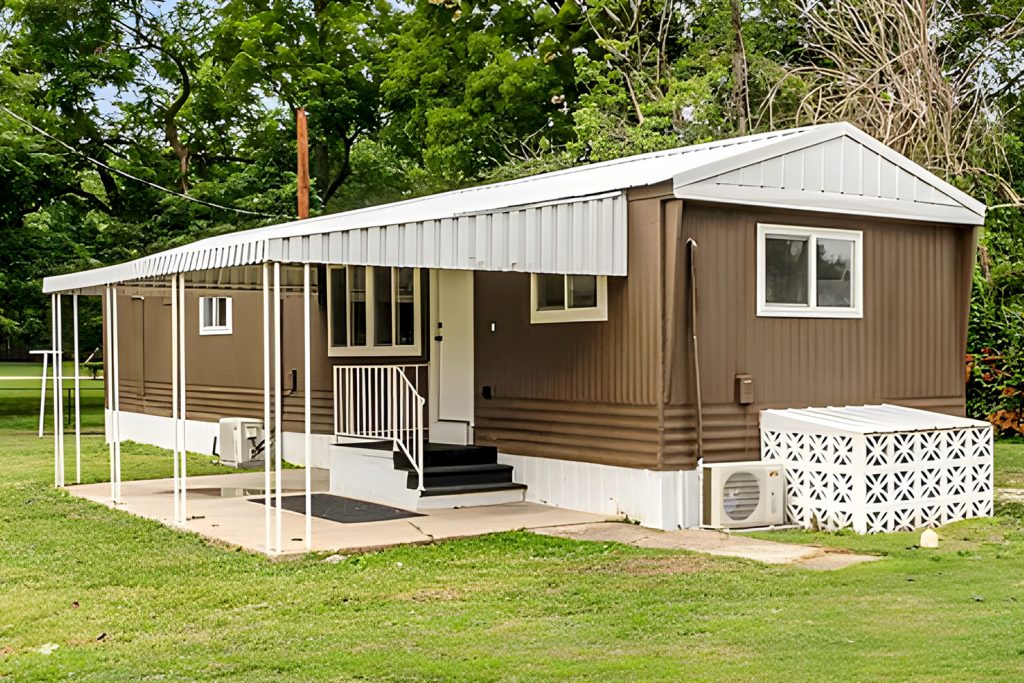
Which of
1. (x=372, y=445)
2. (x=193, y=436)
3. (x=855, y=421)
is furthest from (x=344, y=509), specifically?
(x=193, y=436)

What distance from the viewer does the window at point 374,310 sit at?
1286cm

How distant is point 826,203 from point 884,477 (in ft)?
7.81

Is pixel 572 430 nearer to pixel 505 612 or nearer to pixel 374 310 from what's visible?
pixel 374 310

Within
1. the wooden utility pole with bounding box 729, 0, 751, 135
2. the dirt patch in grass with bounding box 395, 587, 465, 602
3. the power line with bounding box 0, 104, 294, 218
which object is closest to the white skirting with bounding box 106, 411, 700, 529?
the dirt patch in grass with bounding box 395, 587, 465, 602

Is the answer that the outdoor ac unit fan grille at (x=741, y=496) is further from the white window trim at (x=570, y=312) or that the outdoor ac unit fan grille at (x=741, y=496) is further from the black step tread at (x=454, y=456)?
the black step tread at (x=454, y=456)

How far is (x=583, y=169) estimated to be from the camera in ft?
41.3

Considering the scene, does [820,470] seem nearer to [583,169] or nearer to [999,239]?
[583,169]

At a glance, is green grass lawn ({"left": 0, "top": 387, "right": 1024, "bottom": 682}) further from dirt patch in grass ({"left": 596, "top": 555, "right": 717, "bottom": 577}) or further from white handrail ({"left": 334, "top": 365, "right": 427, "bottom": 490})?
white handrail ({"left": 334, "top": 365, "right": 427, "bottom": 490})

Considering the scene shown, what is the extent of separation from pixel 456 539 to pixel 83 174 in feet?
83.8

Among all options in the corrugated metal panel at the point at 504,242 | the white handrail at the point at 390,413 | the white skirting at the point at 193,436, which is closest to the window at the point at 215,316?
the white skirting at the point at 193,436

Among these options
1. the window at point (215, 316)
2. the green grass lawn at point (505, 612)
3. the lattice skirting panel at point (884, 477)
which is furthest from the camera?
the window at point (215, 316)

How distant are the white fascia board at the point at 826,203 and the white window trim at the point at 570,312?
1.12 meters

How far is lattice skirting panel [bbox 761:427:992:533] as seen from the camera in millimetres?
9383

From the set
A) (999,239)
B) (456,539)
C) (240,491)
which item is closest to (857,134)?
(456,539)
